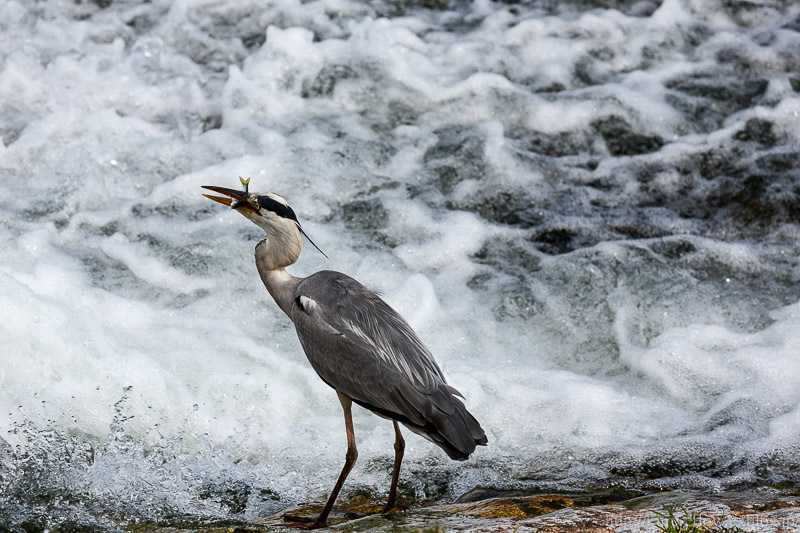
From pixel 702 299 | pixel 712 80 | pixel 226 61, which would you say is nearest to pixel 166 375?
pixel 702 299

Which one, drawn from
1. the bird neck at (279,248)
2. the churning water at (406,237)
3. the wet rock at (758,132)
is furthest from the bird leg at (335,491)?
the wet rock at (758,132)

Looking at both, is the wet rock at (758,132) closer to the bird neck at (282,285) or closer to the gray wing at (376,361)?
the gray wing at (376,361)

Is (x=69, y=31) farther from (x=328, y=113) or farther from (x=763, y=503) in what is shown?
(x=763, y=503)

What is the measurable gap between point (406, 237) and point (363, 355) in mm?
2603

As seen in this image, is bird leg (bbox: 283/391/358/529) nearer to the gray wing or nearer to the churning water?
the gray wing

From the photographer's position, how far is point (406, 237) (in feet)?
20.4

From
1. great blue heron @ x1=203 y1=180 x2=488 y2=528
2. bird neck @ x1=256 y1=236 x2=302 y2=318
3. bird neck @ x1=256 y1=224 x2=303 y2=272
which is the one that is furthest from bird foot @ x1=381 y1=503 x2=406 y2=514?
bird neck @ x1=256 y1=224 x2=303 y2=272

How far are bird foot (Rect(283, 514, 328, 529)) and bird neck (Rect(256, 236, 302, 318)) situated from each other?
901 millimetres

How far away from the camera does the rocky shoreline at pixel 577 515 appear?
310 centimetres

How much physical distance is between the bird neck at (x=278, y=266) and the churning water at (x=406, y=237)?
33.0 inches

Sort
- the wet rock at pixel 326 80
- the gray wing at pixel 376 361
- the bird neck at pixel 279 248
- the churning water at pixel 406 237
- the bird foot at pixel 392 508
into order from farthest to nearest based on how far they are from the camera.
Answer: the wet rock at pixel 326 80 → the churning water at pixel 406 237 → the bird neck at pixel 279 248 → the bird foot at pixel 392 508 → the gray wing at pixel 376 361

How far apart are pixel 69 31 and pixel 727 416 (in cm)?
667

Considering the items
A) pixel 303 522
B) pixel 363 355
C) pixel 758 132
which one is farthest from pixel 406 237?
pixel 758 132

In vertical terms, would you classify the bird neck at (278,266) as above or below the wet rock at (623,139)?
above
